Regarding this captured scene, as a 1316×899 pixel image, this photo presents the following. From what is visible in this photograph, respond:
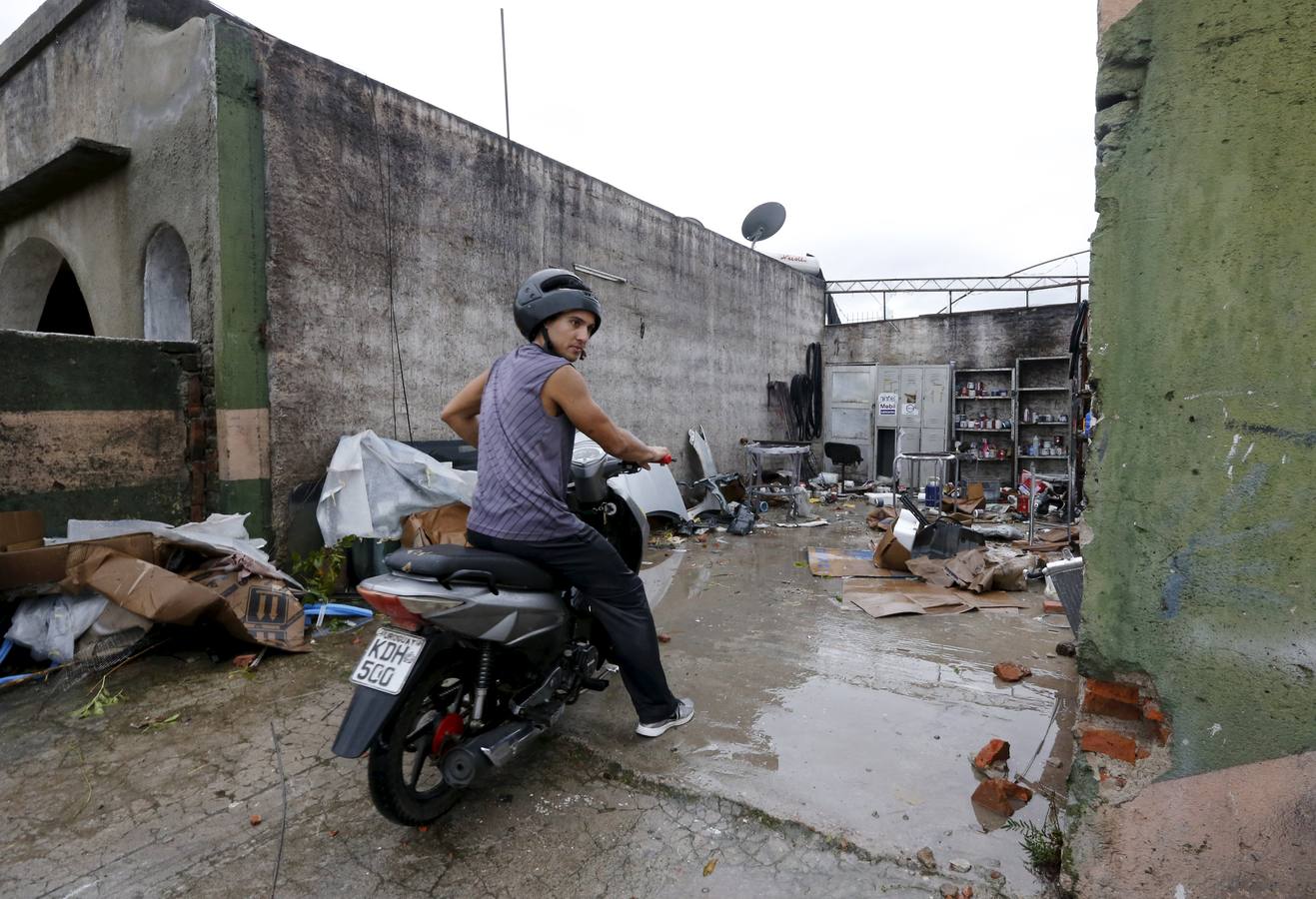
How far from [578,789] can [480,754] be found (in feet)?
1.38

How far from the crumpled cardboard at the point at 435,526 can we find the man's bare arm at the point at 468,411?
186cm

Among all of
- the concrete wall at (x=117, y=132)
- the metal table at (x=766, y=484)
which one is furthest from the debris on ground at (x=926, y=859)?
the metal table at (x=766, y=484)

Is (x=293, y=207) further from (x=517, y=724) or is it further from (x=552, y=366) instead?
(x=517, y=724)

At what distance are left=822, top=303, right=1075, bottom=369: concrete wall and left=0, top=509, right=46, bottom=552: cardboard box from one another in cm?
1124

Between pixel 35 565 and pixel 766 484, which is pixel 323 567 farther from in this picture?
pixel 766 484

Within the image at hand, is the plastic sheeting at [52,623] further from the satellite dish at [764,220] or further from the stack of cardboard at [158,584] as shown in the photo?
the satellite dish at [764,220]

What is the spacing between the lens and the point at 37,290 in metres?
6.52

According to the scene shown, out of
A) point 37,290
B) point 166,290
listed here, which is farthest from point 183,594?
point 37,290

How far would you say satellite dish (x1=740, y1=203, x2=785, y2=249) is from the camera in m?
12.1

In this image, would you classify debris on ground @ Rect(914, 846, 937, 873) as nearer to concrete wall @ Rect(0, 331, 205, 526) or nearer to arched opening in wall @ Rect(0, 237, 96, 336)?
concrete wall @ Rect(0, 331, 205, 526)

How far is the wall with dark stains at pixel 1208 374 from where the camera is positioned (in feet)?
4.96

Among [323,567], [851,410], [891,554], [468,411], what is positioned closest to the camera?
[468,411]

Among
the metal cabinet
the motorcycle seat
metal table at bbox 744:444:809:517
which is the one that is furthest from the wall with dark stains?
the metal cabinet

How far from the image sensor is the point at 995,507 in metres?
9.55
